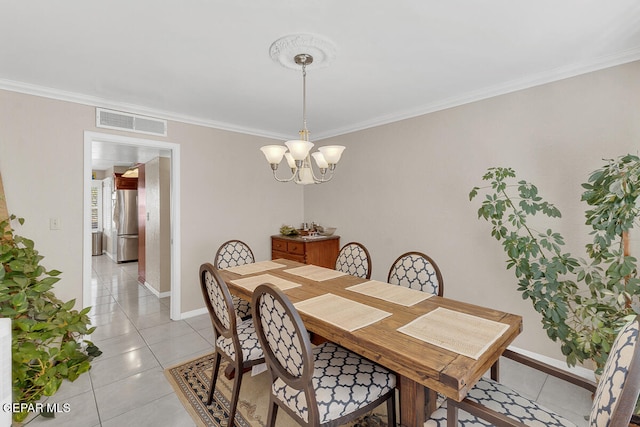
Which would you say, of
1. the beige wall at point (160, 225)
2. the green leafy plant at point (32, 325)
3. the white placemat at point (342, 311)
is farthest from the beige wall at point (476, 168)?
the green leafy plant at point (32, 325)

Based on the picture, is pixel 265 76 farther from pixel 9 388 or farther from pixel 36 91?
pixel 9 388

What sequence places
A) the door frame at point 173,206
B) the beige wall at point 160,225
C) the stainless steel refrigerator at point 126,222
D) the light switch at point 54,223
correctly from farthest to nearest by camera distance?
the stainless steel refrigerator at point 126,222 → the beige wall at point 160,225 → the door frame at point 173,206 → the light switch at point 54,223

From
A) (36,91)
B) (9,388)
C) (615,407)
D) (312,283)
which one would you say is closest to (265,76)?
(312,283)

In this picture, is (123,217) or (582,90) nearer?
(582,90)

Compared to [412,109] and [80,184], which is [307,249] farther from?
[80,184]

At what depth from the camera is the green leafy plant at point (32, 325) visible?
2.00 m

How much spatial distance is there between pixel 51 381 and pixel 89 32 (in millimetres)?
2355

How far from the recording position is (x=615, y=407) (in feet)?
2.77

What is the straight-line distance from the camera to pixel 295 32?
187 centimetres

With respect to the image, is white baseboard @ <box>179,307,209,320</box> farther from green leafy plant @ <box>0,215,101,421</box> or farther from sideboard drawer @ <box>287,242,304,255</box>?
sideboard drawer @ <box>287,242,304,255</box>

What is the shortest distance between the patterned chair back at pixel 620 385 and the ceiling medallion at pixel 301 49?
207cm

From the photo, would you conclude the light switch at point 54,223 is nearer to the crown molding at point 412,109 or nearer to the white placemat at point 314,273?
the crown molding at point 412,109

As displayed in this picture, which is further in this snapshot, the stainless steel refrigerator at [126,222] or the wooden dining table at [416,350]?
the stainless steel refrigerator at [126,222]

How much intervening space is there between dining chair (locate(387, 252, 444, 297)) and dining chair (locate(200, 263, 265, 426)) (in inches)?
48.8
